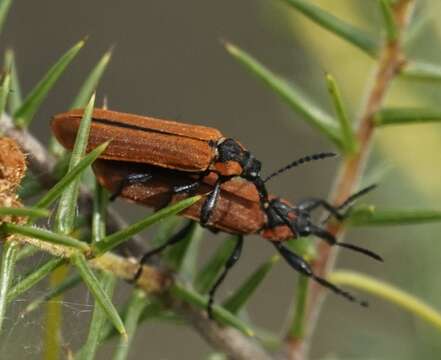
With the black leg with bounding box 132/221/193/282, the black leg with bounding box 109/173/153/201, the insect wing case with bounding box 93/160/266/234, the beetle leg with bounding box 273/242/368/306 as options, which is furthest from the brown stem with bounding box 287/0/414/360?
the black leg with bounding box 109/173/153/201

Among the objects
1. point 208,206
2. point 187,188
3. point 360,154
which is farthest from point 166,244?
point 360,154

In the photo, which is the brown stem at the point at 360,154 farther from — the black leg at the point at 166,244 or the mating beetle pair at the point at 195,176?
the black leg at the point at 166,244

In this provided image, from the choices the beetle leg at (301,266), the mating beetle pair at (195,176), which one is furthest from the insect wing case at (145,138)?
the beetle leg at (301,266)

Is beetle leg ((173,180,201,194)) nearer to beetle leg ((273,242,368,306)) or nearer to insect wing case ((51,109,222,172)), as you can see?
insect wing case ((51,109,222,172))

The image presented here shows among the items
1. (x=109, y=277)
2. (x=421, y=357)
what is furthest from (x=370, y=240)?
(x=109, y=277)

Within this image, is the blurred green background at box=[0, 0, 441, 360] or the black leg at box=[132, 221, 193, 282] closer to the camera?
the black leg at box=[132, 221, 193, 282]

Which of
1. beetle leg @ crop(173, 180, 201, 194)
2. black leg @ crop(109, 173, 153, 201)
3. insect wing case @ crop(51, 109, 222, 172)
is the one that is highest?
insect wing case @ crop(51, 109, 222, 172)

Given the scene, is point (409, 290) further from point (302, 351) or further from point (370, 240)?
point (302, 351)
